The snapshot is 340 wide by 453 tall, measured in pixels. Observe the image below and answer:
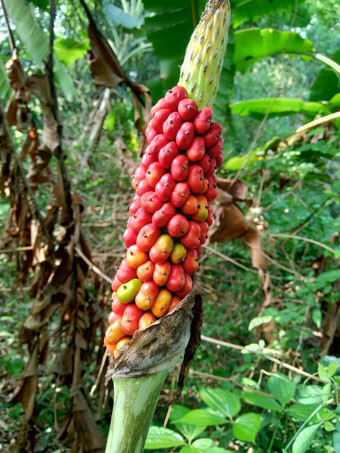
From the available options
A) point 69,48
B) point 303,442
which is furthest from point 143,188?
point 69,48

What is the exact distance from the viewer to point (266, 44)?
12.0ft

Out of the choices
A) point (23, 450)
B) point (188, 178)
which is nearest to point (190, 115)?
point (188, 178)

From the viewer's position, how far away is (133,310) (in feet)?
3.31

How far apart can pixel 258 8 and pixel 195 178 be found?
3.51 meters

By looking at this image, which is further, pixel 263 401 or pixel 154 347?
pixel 263 401

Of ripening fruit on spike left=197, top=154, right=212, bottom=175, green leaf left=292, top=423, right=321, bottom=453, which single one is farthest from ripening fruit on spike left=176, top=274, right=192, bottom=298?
green leaf left=292, top=423, right=321, bottom=453

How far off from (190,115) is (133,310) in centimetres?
57

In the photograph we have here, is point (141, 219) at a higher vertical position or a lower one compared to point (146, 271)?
higher

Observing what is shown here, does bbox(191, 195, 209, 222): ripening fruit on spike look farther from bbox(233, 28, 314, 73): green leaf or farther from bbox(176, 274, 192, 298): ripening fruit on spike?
bbox(233, 28, 314, 73): green leaf

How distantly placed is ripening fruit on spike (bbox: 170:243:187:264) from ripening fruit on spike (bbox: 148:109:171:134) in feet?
1.14

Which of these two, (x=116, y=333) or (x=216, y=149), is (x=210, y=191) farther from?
(x=116, y=333)

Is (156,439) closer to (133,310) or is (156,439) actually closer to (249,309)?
(133,310)

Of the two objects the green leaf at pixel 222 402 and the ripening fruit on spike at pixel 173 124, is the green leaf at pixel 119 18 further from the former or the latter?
the green leaf at pixel 222 402

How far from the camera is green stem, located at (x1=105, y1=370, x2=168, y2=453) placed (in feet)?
3.14
